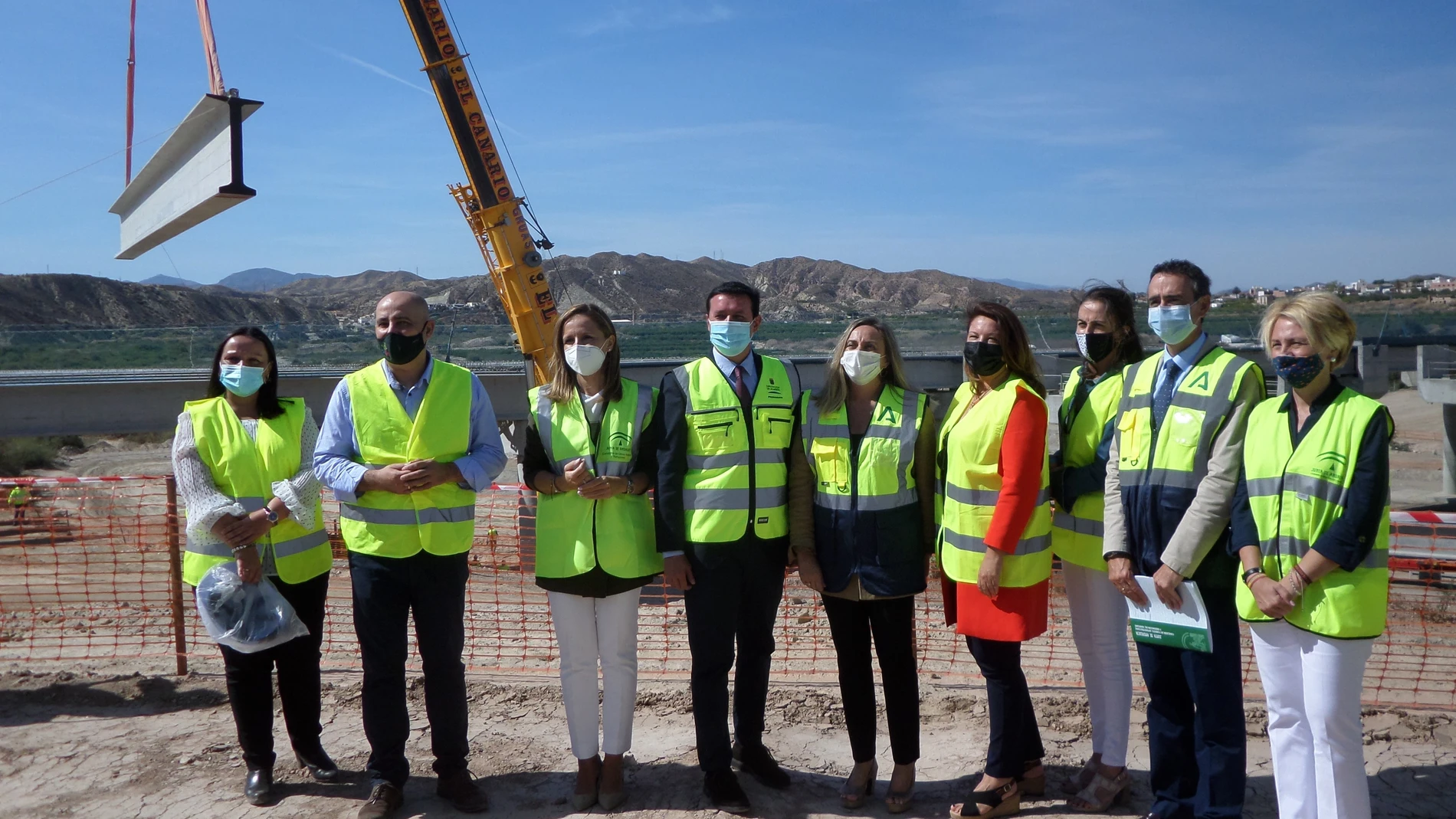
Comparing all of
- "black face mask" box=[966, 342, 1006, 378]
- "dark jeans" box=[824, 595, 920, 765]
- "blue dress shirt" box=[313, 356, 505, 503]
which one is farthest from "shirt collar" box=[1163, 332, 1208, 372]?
"blue dress shirt" box=[313, 356, 505, 503]

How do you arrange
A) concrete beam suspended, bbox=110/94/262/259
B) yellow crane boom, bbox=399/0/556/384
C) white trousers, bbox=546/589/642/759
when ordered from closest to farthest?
white trousers, bbox=546/589/642/759
concrete beam suspended, bbox=110/94/262/259
yellow crane boom, bbox=399/0/556/384

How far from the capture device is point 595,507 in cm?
395

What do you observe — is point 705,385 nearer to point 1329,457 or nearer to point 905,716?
point 905,716

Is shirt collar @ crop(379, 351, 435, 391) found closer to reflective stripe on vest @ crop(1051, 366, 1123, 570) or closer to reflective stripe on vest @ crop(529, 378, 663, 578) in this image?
reflective stripe on vest @ crop(529, 378, 663, 578)

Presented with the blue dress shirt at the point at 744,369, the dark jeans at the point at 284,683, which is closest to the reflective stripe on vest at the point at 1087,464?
the blue dress shirt at the point at 744,369

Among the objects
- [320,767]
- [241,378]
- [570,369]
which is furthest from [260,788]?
[570,369]

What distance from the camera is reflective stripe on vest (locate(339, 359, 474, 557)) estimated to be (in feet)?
12.7

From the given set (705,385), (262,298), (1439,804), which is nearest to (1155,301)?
(705,385)

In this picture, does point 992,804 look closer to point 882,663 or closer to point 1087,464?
point 882,663

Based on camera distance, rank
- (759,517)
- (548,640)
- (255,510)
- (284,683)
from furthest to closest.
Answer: (548,640), (284,683), (255,510), (759,517)

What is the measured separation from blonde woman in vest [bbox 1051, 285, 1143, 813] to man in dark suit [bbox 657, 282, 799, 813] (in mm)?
1175

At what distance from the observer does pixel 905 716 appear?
12.8ft

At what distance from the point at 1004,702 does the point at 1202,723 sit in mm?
699

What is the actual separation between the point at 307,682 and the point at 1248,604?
12.5 ft
